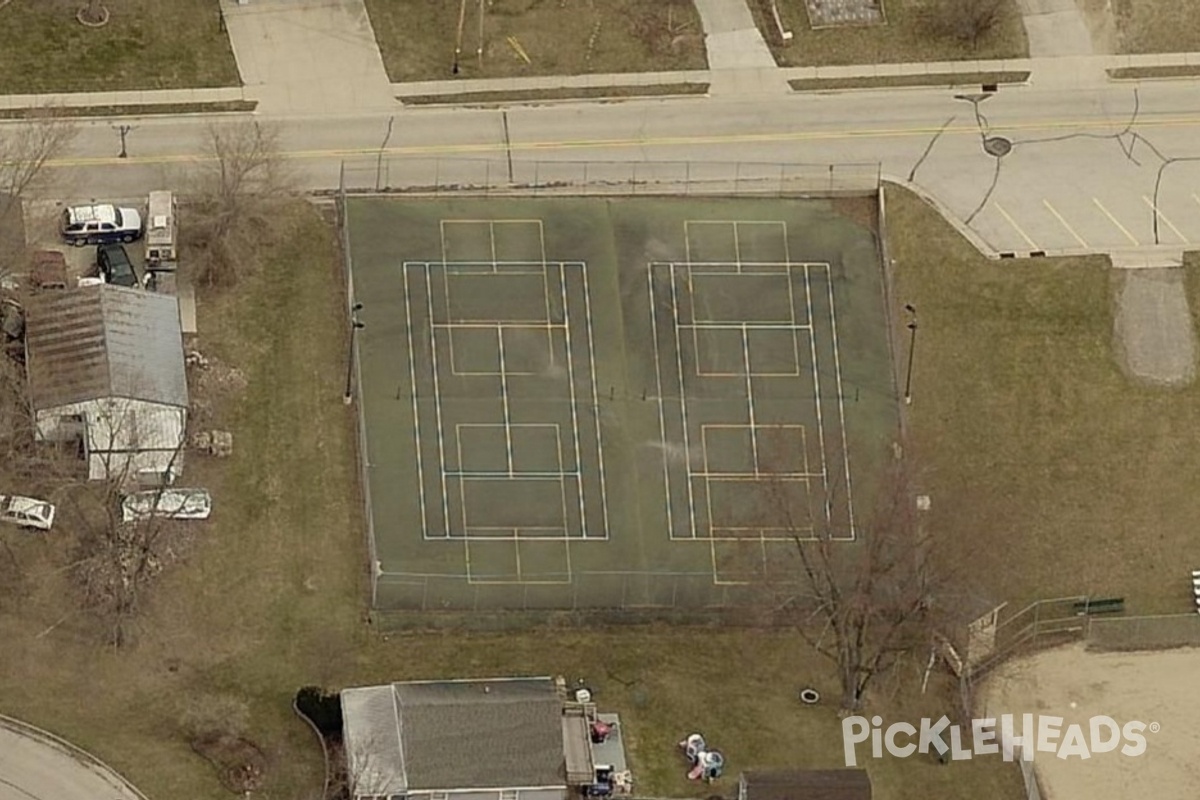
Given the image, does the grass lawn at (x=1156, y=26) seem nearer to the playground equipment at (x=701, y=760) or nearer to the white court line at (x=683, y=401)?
the white court line at (x=683, y=401)

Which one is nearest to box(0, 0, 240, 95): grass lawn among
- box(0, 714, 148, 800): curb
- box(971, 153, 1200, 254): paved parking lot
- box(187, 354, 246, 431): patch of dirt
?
box(187, 354, 246, 431): patch of dirt

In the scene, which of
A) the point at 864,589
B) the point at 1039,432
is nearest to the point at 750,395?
the point at 864,589

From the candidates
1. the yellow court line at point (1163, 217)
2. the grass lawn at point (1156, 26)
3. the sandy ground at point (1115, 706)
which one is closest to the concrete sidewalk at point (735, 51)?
the grass lawn at point (1156, 26)

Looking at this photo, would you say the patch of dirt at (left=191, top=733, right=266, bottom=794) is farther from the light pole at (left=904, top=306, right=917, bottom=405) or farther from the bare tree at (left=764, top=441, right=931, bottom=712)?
the light pole at (left=904, top=306, right=917, bottom=405)

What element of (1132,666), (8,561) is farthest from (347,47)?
(1132,666)

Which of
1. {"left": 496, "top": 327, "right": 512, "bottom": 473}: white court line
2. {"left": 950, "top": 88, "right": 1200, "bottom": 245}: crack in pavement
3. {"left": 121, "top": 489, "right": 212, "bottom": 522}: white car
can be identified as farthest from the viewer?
{"left": 950, "top": 88, "right": 1200, "bottom": 245}: crack in pavement

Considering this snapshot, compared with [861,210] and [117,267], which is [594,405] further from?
[117,267]

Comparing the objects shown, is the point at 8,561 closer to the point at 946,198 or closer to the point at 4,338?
the point at 4,338
